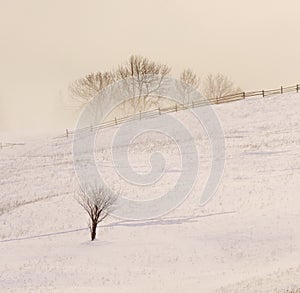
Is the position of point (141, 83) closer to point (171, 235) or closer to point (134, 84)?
point (134, 84)

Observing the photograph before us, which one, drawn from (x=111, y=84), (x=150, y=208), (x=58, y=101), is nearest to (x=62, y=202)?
(x=150, y=208)

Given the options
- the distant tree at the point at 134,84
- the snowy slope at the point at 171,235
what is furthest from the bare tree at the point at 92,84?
the snowy slope at the point at 171,235

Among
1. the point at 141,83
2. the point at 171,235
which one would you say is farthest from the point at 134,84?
the point at 171,235

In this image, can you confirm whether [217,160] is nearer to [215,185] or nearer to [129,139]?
[215,185]

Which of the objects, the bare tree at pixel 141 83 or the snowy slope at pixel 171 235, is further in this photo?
the bare tree at pixel 141 83

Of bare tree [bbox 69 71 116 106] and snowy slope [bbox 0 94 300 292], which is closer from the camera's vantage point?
snowy slope [bbox 0 94 300 292]

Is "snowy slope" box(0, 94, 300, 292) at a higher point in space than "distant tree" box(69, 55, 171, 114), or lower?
lower

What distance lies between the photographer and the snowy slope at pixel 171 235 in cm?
1530

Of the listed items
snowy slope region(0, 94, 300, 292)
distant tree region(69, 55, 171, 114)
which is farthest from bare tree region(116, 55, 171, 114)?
snowy slope region(0, 94, 300, 292)

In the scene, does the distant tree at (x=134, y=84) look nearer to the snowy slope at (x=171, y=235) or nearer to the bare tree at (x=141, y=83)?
the bare tree at (x=141, y=83)

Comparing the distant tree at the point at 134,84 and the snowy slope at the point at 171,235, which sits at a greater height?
the distant tree at the point at 134,84

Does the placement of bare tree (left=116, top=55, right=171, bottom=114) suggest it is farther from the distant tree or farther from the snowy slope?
the snowy slope

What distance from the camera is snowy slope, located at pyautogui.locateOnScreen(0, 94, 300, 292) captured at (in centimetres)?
1530

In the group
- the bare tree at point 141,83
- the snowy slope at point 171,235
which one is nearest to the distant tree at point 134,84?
the bare tree at point 141,83
